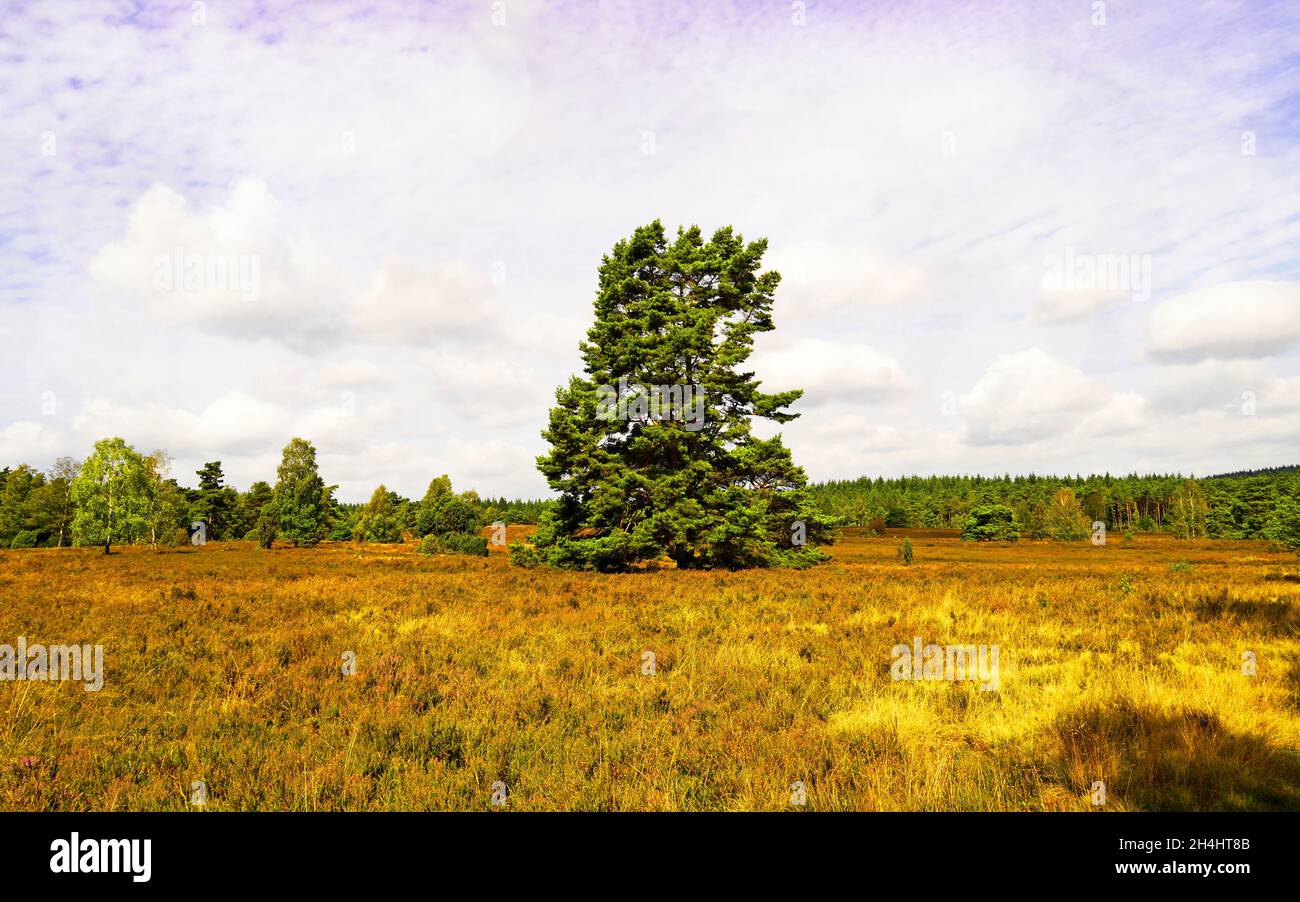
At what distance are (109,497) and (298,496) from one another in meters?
18.2

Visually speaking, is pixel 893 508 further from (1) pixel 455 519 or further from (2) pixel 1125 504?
(1) pixel 455 519

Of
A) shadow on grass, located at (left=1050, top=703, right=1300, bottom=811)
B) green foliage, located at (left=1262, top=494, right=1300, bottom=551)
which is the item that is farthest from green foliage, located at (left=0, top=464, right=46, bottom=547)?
green foliage, located at (left=1262, top=494, right=1300, bottom=551)

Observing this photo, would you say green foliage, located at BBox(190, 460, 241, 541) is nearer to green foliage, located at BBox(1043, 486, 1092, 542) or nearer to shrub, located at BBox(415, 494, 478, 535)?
shrub, located at BBox(415, 494, 478, 535)

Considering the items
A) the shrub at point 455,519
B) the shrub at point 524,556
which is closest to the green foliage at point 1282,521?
the shrub at point 524,556

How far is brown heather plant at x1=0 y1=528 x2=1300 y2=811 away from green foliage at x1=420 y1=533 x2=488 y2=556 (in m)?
30.1

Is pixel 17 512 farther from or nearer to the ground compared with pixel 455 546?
farther from the ground

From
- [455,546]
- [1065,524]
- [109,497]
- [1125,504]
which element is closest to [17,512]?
[109,497]

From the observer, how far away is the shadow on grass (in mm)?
4473

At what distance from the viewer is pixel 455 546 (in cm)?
4303

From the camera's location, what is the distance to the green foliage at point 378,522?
76688mm

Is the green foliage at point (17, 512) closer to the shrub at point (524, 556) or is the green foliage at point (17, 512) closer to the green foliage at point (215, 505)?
the green foliage at point (215, 505)

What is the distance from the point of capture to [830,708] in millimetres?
6500
